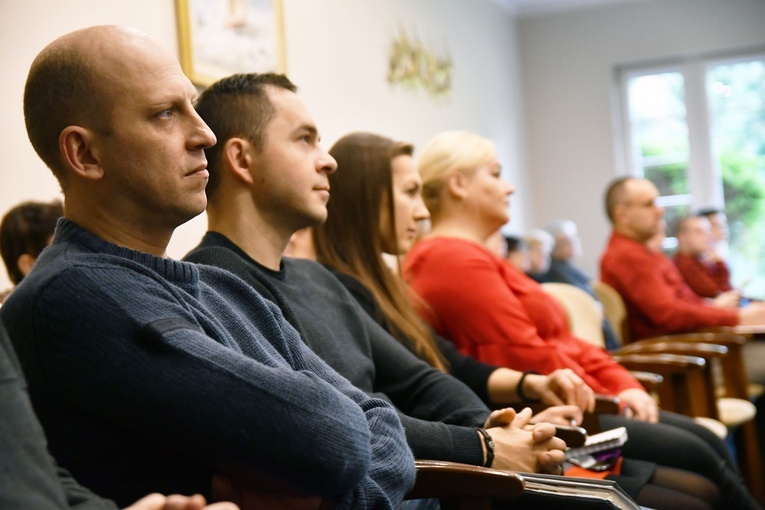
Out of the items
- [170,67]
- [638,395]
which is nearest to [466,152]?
[638,395]

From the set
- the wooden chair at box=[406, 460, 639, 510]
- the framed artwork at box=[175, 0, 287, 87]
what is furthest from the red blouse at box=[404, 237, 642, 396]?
the framed artwork at box=[175, 0, 287, 87]

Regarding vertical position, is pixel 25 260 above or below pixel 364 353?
above

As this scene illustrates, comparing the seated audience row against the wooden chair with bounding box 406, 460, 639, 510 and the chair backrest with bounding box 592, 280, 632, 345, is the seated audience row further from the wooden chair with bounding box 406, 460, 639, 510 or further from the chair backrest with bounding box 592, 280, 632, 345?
the chair backrest with bounding box 592, 280, 632, 345

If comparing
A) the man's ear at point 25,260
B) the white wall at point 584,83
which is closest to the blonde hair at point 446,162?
the man's ear at point 25,260

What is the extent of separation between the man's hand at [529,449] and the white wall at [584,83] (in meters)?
5.93

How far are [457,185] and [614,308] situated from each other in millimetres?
1677

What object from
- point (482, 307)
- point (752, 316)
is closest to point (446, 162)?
point (482, 307)

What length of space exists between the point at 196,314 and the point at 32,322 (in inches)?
8.2

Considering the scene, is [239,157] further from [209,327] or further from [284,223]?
[209,327]

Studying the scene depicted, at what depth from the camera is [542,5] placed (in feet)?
24.5

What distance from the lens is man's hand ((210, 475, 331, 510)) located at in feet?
3.61

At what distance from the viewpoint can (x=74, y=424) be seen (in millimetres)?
1062

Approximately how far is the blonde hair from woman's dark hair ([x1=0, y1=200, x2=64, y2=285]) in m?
1.20

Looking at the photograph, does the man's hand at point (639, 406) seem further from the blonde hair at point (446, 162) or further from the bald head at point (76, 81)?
the bald head at point (76, 81)
